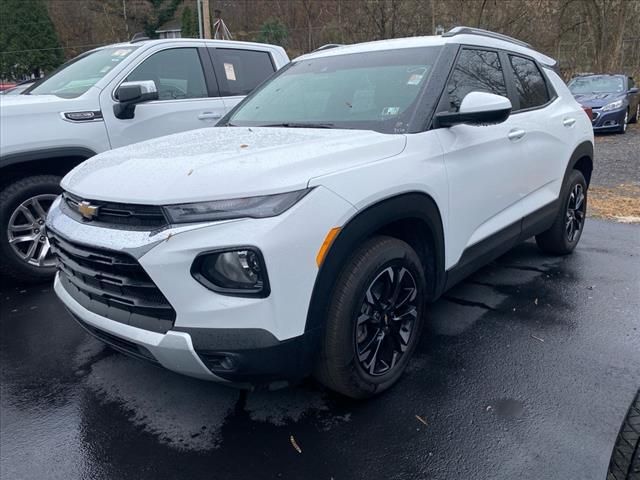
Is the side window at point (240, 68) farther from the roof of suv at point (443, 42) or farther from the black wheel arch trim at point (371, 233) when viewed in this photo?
the black wheel arch trim at point (371, 233)

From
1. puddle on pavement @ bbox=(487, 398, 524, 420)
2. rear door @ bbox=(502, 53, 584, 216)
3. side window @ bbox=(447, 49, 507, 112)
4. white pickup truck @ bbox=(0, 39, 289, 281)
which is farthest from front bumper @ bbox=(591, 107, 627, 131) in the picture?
puddle on pavement @ bbox=(487, 398, 524, 420)

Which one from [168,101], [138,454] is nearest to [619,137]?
[168,101]

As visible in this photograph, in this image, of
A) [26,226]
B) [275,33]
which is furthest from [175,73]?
[275,33]

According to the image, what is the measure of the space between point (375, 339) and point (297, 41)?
2841 centimetres

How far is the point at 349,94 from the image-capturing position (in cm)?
326

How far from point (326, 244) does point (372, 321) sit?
0.59 meters

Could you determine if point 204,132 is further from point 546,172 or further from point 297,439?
point 546,172

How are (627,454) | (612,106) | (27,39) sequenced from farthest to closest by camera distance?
(27,39) → (612,106) → (627,454)

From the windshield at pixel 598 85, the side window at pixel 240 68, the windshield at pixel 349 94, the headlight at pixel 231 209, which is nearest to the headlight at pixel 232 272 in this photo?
the headlight at pixel 231 209

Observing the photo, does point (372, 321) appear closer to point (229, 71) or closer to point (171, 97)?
point (171, 97)

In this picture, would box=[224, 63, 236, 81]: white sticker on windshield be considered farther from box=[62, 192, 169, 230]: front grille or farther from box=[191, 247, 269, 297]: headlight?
box=[191, 247, 269, 297]: headlight

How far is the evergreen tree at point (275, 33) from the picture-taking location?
28.5 m

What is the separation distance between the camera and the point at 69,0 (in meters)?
37.7

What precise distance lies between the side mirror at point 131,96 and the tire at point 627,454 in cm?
422
